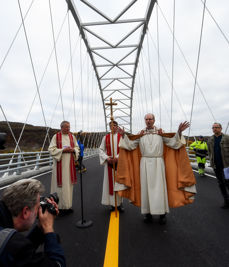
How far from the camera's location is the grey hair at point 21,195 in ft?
3.40

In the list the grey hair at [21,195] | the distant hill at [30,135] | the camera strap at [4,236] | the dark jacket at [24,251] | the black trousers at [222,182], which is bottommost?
the black trousers at [222,182]

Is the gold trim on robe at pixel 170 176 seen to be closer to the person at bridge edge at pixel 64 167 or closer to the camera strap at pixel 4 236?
the person at bridge edge at pixel 64 167

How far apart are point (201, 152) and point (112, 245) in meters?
5.91

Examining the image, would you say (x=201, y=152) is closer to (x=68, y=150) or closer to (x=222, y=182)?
(x=222, y=182)

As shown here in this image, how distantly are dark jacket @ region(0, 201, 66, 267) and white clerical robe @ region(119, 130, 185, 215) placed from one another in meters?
1.76

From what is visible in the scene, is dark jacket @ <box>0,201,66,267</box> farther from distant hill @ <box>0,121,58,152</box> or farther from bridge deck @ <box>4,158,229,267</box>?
distant hill @ <box>0,121,58,152</box>

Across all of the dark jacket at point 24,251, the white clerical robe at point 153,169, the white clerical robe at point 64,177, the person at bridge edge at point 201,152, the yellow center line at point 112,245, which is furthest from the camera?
the person at bridge edge at point 201,152

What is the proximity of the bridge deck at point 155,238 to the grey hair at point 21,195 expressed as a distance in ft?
3.45

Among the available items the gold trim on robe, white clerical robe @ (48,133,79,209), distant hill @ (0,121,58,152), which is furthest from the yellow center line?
distant hill @ (0,121,58,152)

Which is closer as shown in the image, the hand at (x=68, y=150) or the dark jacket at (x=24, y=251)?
the dark jacket at (x=24, y=251)

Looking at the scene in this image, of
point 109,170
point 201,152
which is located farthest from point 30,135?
point 109,170

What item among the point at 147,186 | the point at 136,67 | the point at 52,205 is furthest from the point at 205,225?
the point at 136,67

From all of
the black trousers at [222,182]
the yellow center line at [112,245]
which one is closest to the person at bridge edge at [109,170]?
the yellow center line at [112,245]

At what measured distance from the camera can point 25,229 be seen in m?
1.07
